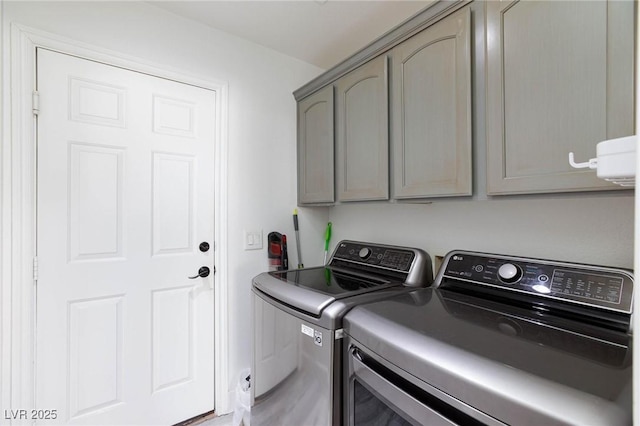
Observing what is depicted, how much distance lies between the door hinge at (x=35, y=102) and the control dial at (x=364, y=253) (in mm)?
1736

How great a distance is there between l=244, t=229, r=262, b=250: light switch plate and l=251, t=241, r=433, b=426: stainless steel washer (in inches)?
19.7

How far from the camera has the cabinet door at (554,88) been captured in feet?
2.70

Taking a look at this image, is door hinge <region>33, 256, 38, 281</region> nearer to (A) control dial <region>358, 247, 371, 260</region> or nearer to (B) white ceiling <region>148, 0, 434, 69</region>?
(B) white ceiling <region>148, 0, 434, 69</region>

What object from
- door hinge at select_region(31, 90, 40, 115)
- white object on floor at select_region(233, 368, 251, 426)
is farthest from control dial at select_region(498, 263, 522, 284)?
door hinge at select_region(31, 90, 40, 115)

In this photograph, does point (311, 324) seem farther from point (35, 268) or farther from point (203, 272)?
point (35, 268)

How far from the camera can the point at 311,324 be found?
111 cm

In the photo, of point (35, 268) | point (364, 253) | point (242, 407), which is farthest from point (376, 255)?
point (35, 268)

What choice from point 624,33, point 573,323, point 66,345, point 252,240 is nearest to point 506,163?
point 624,33

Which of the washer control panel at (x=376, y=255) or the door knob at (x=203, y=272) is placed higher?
the washer control panel at (x=376, y=255)

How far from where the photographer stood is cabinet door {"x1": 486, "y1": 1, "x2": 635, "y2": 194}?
32.4 inches

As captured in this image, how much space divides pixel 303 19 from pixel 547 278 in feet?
5.89

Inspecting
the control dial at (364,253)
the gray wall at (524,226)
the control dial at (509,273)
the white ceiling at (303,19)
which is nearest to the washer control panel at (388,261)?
the control dial at (364,253)

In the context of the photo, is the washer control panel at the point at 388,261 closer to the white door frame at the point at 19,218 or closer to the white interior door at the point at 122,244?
the white interior door at the point at 122,244

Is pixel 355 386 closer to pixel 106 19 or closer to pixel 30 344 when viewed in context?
pixel 30 344
